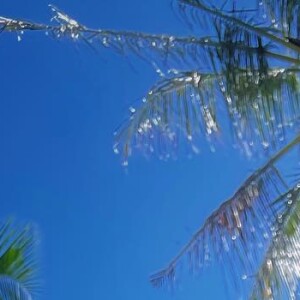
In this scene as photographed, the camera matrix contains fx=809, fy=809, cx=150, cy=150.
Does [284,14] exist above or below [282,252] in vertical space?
above

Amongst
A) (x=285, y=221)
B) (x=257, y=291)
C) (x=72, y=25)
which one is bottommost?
(x=257, y=291)

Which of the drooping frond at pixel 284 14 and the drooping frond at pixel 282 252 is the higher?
the drooping frond at pixel 284 14

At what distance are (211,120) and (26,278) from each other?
2407mm

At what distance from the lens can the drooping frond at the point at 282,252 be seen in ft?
26.0

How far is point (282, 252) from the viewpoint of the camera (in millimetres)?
7973

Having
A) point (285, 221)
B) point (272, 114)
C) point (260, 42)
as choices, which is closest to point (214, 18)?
point (260, 42)

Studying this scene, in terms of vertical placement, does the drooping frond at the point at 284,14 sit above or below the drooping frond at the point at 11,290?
above

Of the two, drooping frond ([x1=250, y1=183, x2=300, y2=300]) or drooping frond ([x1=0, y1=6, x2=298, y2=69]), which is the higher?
drooping frond ([x1=0, y1=6, x2=298, y2=69])

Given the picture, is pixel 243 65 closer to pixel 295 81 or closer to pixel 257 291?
pixel 295 81

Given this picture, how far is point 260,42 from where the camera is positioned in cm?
762

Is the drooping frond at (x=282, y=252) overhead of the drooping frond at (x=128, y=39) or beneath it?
beneath

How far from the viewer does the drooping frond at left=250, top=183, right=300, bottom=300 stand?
26.0 feet

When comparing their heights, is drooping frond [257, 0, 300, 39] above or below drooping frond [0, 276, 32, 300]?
above

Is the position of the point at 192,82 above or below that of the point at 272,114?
above
